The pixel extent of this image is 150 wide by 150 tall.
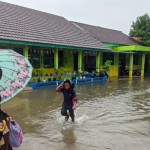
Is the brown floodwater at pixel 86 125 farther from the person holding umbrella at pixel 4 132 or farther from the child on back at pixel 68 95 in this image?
the person holding umbrella at pixel 4 132

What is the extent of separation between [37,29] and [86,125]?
11.6 meters

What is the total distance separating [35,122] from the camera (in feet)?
23.9

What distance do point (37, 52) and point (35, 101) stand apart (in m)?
7.53

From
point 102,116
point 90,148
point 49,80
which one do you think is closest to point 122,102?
point 102,116

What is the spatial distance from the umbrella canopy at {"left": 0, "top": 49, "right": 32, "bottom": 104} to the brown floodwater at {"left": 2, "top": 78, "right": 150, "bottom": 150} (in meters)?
2.39

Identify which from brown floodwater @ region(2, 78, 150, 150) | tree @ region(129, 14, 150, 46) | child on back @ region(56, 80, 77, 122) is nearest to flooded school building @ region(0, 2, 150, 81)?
tree @ region(129, 14, 150, 46)

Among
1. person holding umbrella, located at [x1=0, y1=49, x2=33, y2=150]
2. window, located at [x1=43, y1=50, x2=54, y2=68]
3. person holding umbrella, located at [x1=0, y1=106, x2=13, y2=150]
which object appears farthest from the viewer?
window, located at [x1=43, y1=50, x2=54, y2=68]

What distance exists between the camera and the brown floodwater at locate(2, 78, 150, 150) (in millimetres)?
5473

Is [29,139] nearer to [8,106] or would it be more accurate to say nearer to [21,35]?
[8,106]

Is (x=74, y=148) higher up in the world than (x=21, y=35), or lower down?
lower down

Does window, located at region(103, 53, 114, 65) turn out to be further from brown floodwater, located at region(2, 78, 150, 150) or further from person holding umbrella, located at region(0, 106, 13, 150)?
person holding umbrella, located at region(0, 106, 13, 150)

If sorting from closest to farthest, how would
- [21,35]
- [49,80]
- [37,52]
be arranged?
[21,35] < [49,80] < [37,52]

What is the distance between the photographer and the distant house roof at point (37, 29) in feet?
50.1

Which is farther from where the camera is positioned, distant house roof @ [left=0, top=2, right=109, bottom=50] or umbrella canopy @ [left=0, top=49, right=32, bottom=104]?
distant house roof @ [left=0, top=2, right=109, bottom=50]
